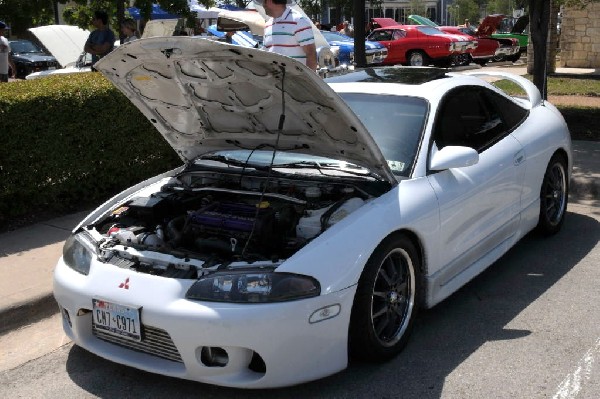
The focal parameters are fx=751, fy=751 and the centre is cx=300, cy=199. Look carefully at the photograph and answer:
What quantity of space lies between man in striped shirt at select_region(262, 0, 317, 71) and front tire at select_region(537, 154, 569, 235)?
8.11 feet

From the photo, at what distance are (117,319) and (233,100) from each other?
5.27 feet

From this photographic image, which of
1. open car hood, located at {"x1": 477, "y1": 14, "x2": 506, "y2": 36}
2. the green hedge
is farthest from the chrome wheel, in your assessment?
open car hood, located at {"x1": 477, "y1": 14, "x2": 506, "y2": 36}

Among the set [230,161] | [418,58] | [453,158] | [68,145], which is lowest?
[418,58]

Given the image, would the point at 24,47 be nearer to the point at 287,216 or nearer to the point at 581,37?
the point at 581,37

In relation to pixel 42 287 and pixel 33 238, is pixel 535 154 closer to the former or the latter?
pixel 42 287

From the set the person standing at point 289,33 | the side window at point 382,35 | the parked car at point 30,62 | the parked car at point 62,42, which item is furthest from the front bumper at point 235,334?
the side window at point 382,35

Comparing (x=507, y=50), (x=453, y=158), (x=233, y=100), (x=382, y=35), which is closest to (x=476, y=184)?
(x=453, y=158)

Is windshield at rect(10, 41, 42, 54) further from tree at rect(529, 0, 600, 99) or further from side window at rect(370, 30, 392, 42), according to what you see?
tree at rect(529, 0, 600, 99)

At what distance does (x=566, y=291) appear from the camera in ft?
16.4

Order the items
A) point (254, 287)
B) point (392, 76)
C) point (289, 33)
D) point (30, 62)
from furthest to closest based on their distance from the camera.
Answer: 1. point (30, 62)
2. point (289, 33)
3. point (392, 76)
4. point (254, 287)

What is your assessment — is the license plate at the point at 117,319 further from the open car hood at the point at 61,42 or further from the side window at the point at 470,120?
the open car hood at the point at 61,42

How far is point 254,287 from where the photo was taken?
3.48 m

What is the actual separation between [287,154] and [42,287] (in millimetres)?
1923

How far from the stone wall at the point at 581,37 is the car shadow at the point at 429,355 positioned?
60.3ft
